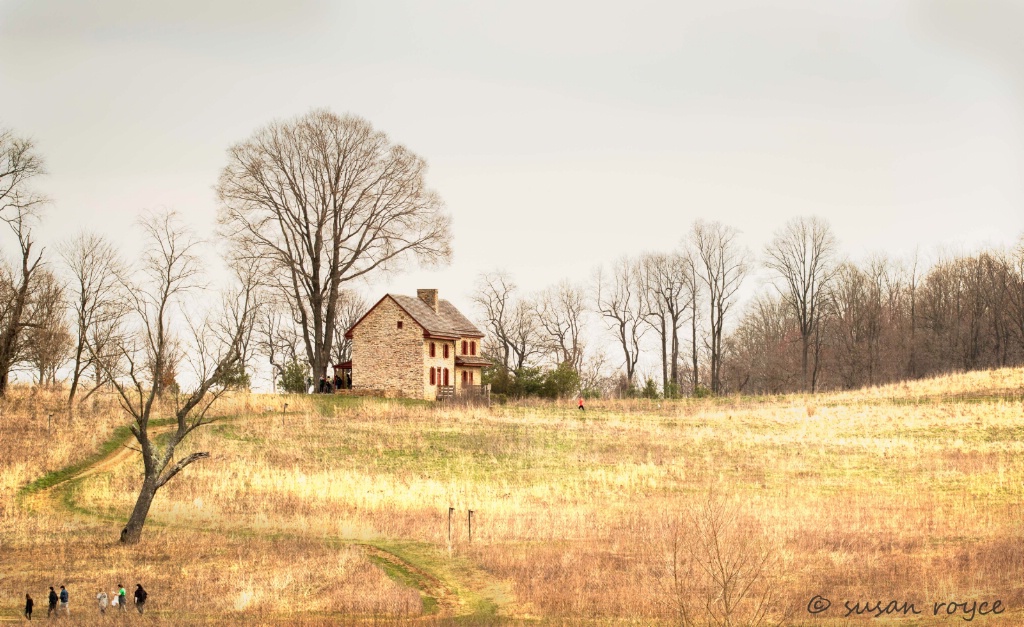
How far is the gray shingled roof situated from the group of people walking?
136ft

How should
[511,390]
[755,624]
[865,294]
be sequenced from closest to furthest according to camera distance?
[755,624]
[511,390]
[865,294]

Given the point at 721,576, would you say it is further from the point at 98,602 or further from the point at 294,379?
the point at 294,379

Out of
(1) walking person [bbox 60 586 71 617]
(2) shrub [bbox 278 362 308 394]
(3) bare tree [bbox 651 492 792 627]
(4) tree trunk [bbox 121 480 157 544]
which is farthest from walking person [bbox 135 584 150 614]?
(2) shrub [bbox 278 362 308 394]

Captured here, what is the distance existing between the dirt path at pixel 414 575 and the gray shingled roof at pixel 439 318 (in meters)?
29.5

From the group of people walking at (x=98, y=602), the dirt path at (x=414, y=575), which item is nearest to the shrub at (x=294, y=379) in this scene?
the dirt path at (x=414, y=575)

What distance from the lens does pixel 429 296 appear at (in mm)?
70312

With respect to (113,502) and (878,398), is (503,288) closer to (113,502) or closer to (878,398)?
(878,398)

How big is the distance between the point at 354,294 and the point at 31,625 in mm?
68738

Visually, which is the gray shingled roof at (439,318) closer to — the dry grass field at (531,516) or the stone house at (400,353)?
the stone house at (400,353)

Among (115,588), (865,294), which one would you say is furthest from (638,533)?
(865,294)

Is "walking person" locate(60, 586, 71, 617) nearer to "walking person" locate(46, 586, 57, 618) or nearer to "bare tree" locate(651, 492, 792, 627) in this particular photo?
"walking person" locate(46, 586, 57, 618)

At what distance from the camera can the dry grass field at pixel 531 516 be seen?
21078 mm

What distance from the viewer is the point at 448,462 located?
139ft

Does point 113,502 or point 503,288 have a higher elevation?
point 503,288
